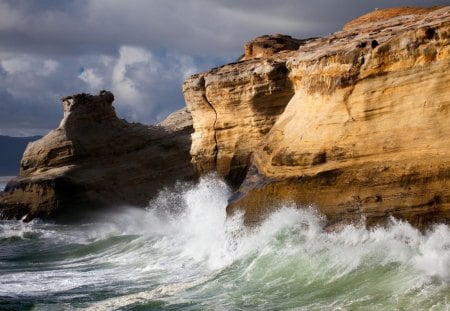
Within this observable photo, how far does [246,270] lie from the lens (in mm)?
12641

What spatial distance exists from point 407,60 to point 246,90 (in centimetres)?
732

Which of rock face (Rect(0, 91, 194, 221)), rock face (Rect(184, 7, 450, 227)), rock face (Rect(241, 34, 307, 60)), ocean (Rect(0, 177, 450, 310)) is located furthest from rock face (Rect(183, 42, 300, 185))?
rock face (Rect(0, 91, 194, 221))

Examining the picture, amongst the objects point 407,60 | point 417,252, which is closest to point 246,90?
point 407,60

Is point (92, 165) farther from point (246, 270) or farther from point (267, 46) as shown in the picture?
point (246, 270)

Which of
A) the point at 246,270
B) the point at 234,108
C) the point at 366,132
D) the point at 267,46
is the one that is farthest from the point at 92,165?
the point at 366,132

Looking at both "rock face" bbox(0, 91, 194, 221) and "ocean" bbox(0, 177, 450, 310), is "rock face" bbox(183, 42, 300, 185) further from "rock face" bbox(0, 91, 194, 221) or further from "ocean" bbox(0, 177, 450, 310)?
"rock face" bbox(0, 91, 194, 221)

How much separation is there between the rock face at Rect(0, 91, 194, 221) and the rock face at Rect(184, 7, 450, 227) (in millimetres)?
14617

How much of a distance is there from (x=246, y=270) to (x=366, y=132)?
321 cm

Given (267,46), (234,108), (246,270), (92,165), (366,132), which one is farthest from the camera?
(92,165)

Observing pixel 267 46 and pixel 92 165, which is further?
pixel 92 165

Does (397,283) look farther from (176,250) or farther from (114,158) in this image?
(114,158)

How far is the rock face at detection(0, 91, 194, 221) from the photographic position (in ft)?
93.2

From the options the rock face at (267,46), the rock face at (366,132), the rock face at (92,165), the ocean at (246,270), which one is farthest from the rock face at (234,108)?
the rock face at (92,165)

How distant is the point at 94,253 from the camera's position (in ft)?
64.4
